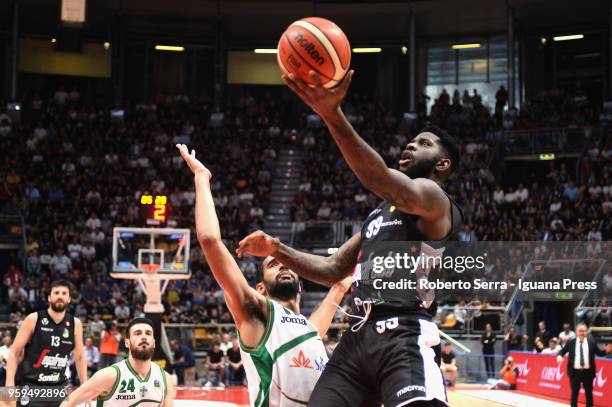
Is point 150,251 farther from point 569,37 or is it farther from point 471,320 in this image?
point 569,37

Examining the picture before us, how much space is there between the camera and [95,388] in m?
6.35

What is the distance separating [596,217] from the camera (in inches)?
967

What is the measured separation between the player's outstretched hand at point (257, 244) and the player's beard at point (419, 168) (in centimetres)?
75

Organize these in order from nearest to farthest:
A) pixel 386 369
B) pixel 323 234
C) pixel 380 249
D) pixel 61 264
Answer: pixel 386 369 → pixel 380 249 → pixel 61 264 → pixel 323 234

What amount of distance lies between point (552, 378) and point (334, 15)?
62.2ft

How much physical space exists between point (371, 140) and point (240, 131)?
4.72 metres

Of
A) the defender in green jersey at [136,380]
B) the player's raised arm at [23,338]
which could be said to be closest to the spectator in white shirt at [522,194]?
the player's raised arm at [23,338]

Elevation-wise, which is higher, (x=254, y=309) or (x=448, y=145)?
(x=448, y=145)

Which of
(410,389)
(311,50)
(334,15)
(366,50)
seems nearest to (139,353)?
(410,389)

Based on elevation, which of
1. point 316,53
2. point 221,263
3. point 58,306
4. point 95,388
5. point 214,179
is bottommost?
point 95,388

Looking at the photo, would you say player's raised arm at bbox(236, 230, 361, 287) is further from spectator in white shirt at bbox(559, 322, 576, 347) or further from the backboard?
spectator in white shirt at bbox(559, 322, 576, 347)

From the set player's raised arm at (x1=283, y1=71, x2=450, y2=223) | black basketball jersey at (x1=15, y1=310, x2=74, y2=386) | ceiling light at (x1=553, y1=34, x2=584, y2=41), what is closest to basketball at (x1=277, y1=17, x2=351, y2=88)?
player's raised arm at (x1=283, y1=71, x2=450, y2=223)

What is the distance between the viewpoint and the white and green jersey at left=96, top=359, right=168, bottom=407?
6582mm

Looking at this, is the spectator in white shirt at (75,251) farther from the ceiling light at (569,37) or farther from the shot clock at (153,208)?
the ceiling light at (569,37)
